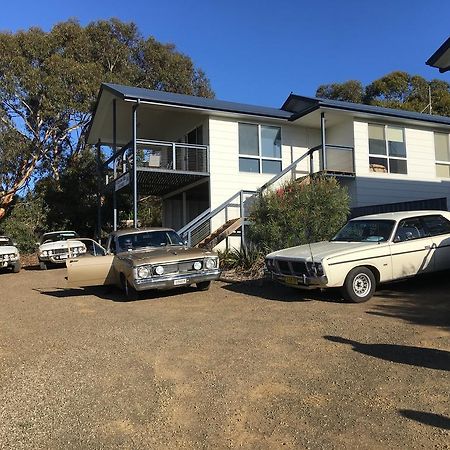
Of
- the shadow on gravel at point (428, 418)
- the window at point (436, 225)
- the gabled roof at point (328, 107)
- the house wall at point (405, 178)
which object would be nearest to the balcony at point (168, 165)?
the gabled roof at point (328, 107)

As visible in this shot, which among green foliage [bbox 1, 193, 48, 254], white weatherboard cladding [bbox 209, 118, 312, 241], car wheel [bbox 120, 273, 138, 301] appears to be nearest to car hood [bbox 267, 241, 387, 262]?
car wheel [bbox 120, 273, 138, 301]

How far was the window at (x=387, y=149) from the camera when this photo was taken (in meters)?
20.0

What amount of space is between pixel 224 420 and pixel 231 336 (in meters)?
2.59

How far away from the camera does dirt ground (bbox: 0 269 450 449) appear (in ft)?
12.5

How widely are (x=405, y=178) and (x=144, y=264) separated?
1448 cm

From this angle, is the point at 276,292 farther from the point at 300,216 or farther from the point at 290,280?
the point at 300,216

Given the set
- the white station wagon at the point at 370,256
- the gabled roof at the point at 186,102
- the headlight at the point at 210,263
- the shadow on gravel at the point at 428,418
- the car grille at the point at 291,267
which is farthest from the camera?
the gabled roof at the point at 186,102

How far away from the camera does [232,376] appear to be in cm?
508

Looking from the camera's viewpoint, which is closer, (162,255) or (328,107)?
(162,255)

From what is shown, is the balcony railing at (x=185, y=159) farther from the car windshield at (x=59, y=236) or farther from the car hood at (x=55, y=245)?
the car windshield at (x=59, y=236)

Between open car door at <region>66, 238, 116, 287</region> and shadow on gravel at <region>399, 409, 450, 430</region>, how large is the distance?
7.48m

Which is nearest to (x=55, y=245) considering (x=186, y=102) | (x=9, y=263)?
(x=9, y=263)

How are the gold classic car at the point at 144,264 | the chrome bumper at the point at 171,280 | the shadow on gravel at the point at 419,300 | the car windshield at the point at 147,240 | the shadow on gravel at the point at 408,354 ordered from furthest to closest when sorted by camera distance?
the car windshield at the point at 147,240 < the gold classic car at the point at 144,264 < the chrome bumper at the point at 171,280 < the shadow on gravel at the point at 419,300 < the shadow on gravel at the point at 408,354

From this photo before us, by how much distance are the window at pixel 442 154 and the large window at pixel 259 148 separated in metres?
6.98
